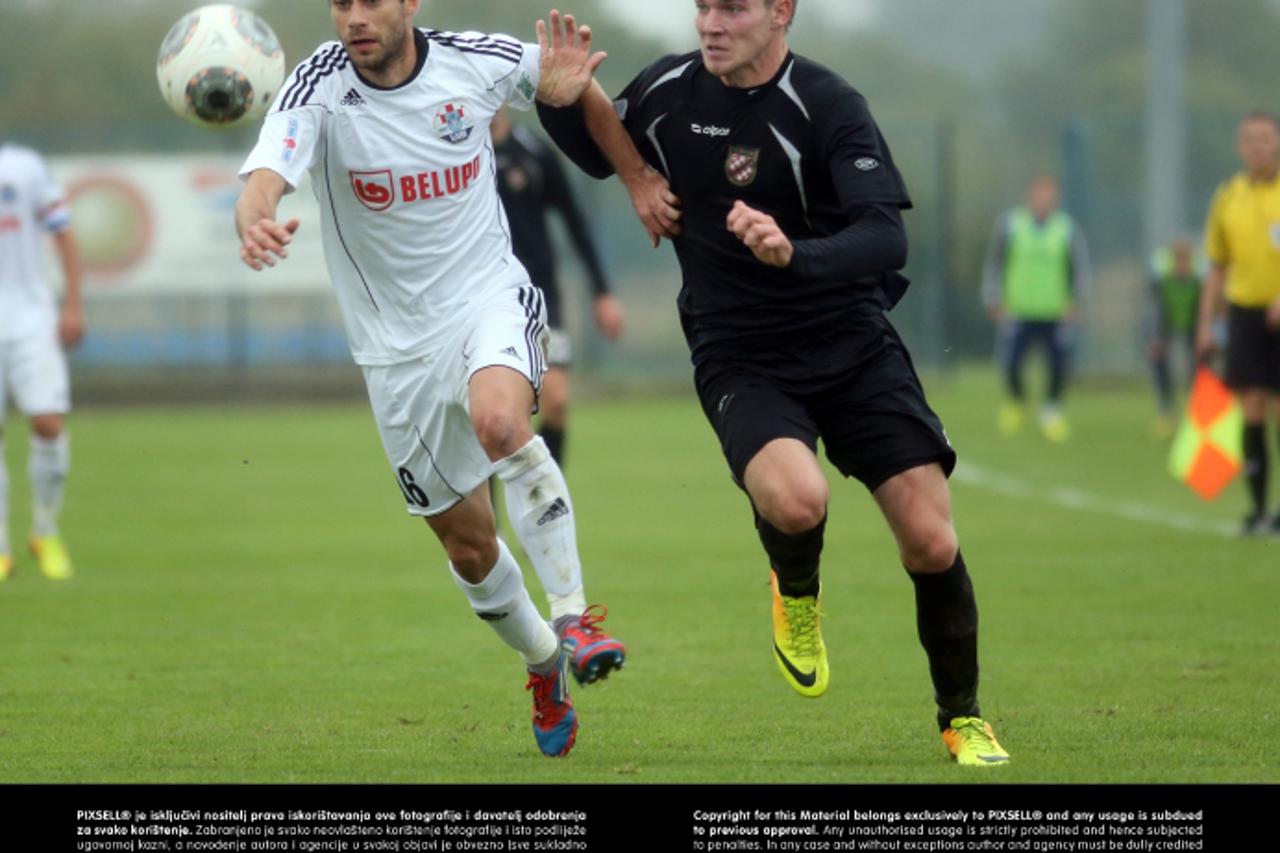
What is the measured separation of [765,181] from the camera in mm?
6242

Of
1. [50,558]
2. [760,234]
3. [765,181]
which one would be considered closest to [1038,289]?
[50,558]

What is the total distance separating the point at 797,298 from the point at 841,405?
1.17ft

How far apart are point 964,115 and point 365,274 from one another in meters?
49.0

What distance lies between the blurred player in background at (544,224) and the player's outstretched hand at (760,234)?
5.88 meters

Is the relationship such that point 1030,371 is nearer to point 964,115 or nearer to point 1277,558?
point 964,115

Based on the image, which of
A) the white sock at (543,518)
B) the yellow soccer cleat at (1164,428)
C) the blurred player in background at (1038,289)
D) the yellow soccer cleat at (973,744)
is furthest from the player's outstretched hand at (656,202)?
the blurred player in background at (1038,289)

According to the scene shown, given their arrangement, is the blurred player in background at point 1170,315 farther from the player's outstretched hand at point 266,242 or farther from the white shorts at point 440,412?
the player's outstretched hand at point 266,242

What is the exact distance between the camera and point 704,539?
1337cm

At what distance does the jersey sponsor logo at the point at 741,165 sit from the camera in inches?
245

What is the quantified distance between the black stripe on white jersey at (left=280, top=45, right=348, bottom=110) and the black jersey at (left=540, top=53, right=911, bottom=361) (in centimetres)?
95

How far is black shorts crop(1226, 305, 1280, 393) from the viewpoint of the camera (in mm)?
12906

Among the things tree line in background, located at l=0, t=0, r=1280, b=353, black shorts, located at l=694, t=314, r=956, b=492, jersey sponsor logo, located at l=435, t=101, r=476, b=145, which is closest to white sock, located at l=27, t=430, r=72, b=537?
jersey sponsor logo, located at l=435, t=101, r=476, b=145

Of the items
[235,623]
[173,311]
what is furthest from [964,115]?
[235,623]

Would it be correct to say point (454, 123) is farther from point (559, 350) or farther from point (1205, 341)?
point (1205, 341)
